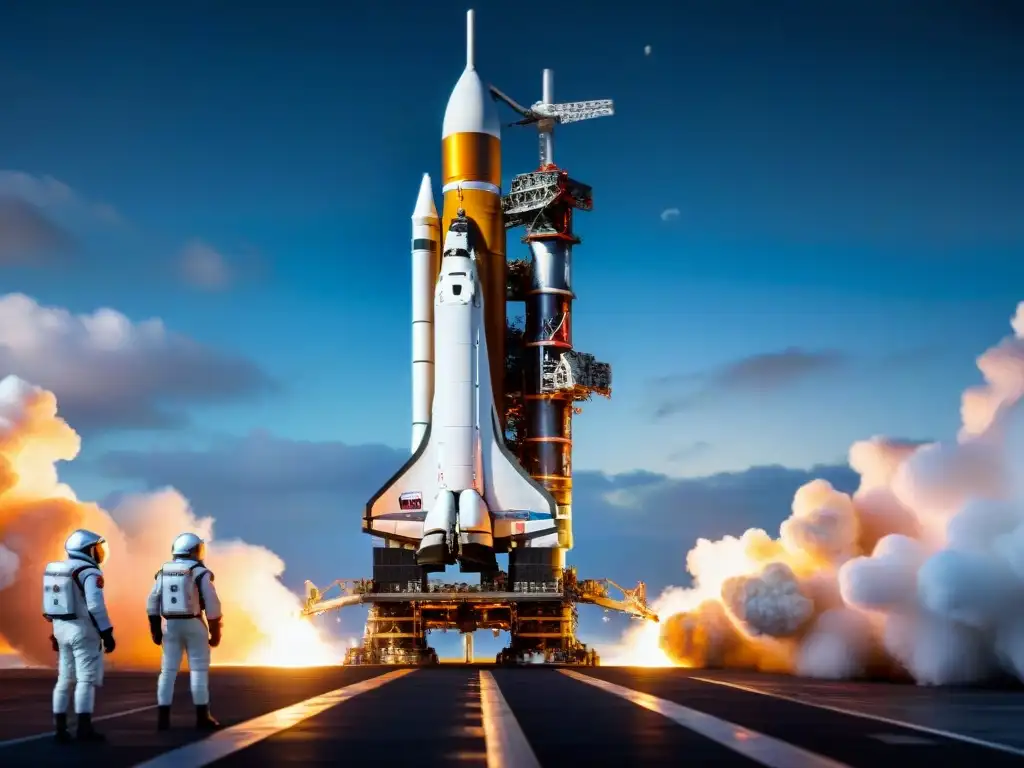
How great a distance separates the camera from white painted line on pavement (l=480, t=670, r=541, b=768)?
1208 cm

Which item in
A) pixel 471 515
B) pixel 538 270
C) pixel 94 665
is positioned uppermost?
pixel 538 270

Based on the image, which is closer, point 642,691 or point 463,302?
point 642,691

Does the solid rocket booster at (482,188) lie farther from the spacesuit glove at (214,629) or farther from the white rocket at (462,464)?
the spacesuit glove at (214,629)

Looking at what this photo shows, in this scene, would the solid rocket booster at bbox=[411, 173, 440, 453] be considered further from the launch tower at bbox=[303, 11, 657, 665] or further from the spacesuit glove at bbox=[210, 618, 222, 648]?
the spacesuit glove at bbox=[210, 618, 222, 648]

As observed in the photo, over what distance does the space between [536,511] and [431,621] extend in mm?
7491

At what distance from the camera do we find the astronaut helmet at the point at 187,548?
16938 millimetres

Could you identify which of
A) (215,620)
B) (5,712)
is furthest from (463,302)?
(215,620)

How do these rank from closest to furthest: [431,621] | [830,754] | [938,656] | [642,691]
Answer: [830,754] < [642,691] < [938,656] < [431,621]

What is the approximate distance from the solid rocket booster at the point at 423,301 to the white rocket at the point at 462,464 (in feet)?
12.0

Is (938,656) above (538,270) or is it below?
below

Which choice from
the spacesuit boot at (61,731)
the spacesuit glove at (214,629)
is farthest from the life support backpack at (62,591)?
the spacesuit glove at (214,629)

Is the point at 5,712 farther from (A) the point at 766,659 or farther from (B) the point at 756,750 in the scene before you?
(A) the point at 766,659

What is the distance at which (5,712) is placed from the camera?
21281 millimetres

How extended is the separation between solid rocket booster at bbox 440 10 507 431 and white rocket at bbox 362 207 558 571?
378cm
